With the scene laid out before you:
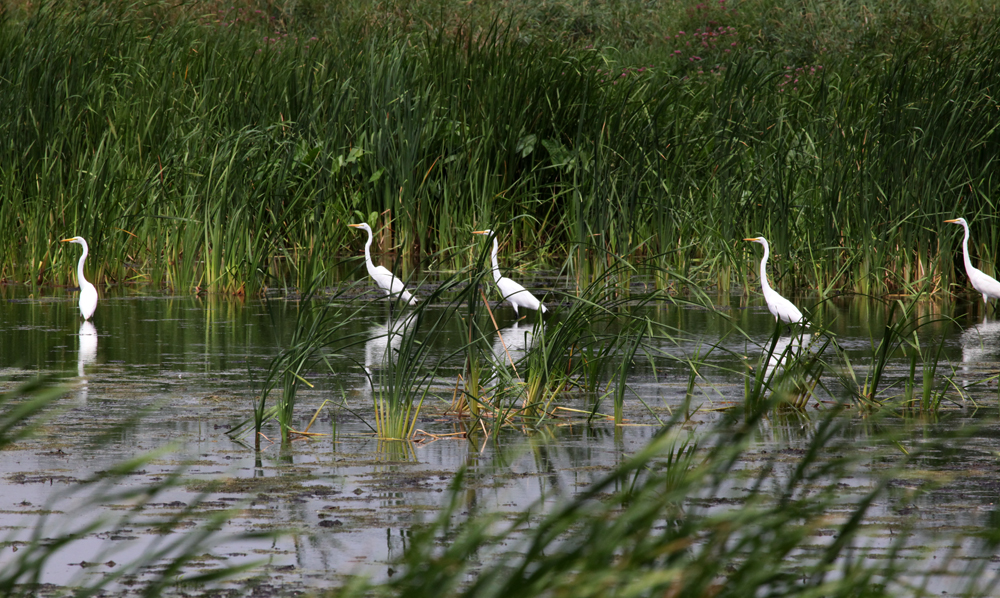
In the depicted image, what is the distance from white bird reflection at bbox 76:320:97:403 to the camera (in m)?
6.14

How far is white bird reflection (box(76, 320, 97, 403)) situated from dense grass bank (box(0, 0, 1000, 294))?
1.66 meters

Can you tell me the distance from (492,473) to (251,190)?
6.30 metres

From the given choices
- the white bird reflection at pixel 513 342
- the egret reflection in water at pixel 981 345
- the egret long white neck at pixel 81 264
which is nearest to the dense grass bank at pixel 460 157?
the egret long white neck at pixel 81 264

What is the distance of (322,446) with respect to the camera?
5055mm

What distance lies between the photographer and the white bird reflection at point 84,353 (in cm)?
614

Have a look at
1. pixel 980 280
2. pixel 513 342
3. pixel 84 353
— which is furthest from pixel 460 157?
pixel 84 353

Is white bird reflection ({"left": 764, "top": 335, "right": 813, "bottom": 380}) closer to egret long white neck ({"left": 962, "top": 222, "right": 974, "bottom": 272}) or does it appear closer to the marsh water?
the marsh water

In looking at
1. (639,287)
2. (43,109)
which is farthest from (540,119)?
(43,109)

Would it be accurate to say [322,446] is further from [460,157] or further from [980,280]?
[460,157]

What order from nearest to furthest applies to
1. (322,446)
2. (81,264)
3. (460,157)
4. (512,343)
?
1. (322,446)
2. (512,343)
3. (81,264)
4. (460,157)

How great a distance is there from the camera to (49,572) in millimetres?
3467

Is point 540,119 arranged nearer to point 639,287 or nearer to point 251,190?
point 639,287

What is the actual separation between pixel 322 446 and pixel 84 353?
9.22 ft

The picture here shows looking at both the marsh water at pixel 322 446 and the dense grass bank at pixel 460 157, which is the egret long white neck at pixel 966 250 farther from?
the marsh water at pixel 322 446
